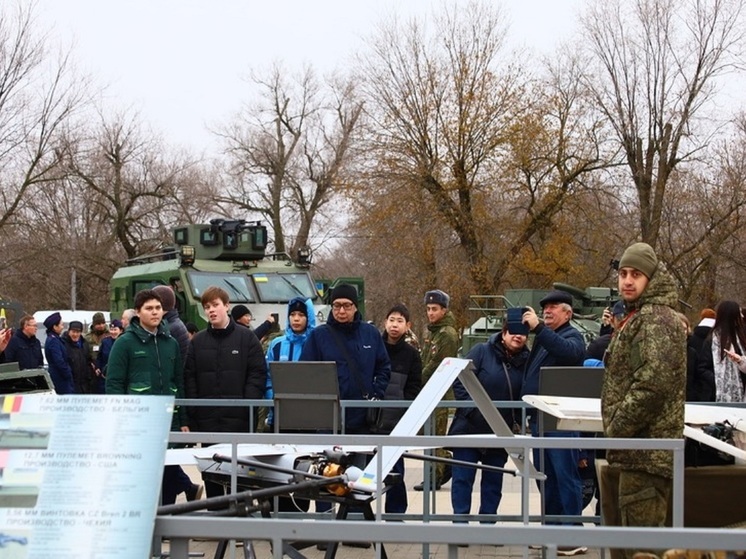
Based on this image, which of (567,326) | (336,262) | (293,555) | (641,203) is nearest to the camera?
(293,555)

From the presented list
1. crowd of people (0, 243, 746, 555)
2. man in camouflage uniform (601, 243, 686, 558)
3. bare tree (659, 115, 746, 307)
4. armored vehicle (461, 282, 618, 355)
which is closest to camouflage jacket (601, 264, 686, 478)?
man in camouflage uniform (601, 243, 686, 558)

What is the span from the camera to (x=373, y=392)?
817cm

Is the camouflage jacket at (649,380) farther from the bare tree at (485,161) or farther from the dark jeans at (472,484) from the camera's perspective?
the bare tree at (485,161)

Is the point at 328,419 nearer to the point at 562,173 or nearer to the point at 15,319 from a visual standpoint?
the point at 15,319

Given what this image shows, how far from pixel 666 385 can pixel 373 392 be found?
131 inches

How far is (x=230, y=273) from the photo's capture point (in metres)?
19.2

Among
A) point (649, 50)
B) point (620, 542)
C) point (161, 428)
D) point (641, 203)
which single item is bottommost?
point (620, 542)

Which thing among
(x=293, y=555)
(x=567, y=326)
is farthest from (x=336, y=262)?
(x=293, y=555)

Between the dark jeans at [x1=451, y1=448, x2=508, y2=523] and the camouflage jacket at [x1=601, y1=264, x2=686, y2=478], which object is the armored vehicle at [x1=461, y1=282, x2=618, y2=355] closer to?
the dark jeans at [x1=451, y1=448, x2=508, y2=523]

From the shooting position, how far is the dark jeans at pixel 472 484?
7.57 meters

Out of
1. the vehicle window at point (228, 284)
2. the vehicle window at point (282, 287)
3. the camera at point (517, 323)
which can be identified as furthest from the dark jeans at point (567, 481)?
the vehicle window at point (282, 287)

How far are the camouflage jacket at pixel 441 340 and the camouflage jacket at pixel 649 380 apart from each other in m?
4.44

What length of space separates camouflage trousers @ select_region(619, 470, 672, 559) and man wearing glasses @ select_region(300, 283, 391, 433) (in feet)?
10.2

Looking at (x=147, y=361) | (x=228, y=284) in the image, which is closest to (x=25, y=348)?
(x=228, y=284)
